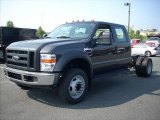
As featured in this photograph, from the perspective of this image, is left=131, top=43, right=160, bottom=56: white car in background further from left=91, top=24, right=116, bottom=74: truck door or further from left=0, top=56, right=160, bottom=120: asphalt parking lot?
left=91, top=24, right=116, bottom=74: truck door

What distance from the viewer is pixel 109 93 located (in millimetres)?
6832

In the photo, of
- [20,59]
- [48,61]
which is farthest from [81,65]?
[20,59]

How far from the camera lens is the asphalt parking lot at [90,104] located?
4.89 m

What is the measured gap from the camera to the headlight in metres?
5.16

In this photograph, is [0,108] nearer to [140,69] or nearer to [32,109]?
[32,109]

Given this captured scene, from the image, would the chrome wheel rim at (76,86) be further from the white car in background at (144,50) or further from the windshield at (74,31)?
the white car in background at (144,50)

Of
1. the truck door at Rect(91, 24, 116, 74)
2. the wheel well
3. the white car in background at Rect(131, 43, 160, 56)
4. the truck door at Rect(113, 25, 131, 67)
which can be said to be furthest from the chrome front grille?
the white car in background at Rect(131, 43, 160, 56)

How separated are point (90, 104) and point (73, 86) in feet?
1.92

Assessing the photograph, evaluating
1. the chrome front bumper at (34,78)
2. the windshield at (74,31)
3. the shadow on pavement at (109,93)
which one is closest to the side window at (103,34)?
the windshield at (74,31)

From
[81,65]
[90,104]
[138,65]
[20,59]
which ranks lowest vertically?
[90,104]

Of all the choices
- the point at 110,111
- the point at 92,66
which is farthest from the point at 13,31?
the point at 110,111

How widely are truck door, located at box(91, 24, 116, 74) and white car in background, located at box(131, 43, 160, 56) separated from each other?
46.5ft

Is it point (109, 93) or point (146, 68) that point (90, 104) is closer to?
point (109, 93)

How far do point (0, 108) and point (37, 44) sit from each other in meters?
1.59
